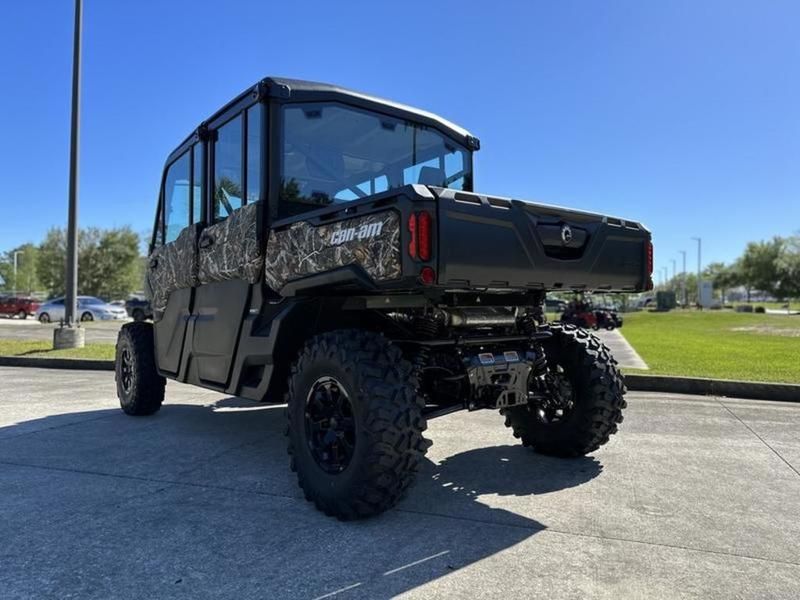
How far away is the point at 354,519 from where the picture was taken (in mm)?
3367

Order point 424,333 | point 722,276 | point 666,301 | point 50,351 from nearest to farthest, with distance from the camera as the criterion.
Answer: point 424,333, point 50,351, point 666,301, point 722,276

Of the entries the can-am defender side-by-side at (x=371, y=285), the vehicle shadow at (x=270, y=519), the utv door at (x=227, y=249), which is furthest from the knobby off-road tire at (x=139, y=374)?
the utv door at (x=227, y=249)

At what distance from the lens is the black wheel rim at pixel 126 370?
21.4 feet

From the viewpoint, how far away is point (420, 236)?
301 cm

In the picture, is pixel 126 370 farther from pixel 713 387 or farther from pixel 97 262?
pixel 97 262

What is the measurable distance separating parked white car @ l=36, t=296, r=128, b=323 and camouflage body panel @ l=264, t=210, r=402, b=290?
3106 centimetres

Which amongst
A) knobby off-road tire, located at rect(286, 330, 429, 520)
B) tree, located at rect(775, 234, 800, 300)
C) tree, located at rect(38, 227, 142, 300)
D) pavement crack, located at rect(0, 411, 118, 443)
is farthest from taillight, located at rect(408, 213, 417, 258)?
tree, located at rect(775, 234, 800, 300)

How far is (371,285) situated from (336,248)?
0.37 meters

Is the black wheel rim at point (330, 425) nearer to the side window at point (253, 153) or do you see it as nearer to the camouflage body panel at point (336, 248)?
the camouflage body panel at point (336, 248)

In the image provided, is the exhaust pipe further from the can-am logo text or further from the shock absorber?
the can-am logo text

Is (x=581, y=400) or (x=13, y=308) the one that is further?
(x=13, y=308)

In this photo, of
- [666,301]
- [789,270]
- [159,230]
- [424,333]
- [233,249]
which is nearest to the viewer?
[424,333]

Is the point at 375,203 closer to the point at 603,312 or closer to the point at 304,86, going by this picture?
the point at 304,86

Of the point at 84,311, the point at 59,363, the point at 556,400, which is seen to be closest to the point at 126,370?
the point at 556,400
